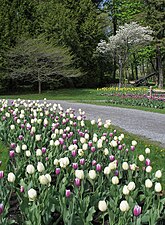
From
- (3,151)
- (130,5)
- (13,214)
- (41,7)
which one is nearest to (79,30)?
(41,7)

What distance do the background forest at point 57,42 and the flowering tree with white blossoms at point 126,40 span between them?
2.15 feet

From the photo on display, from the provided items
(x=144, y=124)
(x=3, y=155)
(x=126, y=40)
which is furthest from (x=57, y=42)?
(x=3, y=155)

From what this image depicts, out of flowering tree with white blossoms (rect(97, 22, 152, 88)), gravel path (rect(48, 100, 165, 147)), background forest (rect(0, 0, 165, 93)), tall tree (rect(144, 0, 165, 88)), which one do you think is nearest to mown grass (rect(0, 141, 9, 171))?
gravel path (rect(48, 100, 165, 147))

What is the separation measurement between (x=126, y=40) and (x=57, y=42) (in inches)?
247

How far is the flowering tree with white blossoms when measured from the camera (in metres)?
27.0

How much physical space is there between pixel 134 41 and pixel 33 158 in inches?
990

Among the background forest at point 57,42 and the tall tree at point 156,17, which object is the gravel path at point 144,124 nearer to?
the background forest at point 57,42

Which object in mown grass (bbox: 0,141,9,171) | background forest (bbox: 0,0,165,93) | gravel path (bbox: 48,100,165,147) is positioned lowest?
gravel path (bbox: 48,100,165,147)

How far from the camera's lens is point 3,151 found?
15.9ft

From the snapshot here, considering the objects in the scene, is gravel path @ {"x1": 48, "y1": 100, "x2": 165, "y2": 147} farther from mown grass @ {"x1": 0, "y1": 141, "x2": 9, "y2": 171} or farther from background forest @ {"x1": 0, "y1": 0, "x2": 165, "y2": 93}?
background forest @ {"x1": 0, "y1": 0, "x2": 165, "y2": 93}

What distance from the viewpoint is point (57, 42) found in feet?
84.2

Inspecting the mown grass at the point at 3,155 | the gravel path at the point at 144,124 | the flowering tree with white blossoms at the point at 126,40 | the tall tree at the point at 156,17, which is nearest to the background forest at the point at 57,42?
the tall tree at the point at 156,17

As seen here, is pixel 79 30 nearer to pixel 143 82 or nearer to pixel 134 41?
pixel 134 41

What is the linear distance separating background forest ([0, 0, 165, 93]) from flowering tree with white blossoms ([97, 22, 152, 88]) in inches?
25.8
